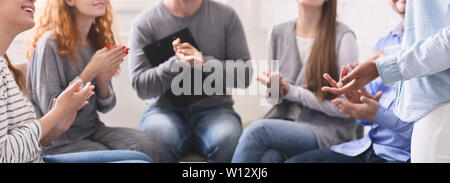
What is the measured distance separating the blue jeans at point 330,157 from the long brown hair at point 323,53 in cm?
18

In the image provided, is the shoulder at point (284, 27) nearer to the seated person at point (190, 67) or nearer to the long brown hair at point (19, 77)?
the seated person at point (190, 67)

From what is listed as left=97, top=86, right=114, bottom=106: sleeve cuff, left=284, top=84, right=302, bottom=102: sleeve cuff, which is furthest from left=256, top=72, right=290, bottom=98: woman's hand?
left=97, top=86, right=114, bottom=106: sleeve cuff

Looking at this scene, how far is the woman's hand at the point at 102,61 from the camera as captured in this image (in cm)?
115

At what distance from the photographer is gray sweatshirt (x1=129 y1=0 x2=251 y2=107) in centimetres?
135

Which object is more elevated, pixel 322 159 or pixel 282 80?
pixel 282 80

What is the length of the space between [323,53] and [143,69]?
1.90 ft

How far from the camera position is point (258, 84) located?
56.2 inches

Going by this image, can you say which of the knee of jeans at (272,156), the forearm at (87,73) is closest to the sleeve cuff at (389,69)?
the knee of jeans at (272,156)

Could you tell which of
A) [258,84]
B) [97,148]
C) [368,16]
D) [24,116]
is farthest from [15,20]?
[368,16]

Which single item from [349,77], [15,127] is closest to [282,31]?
[349,77]
